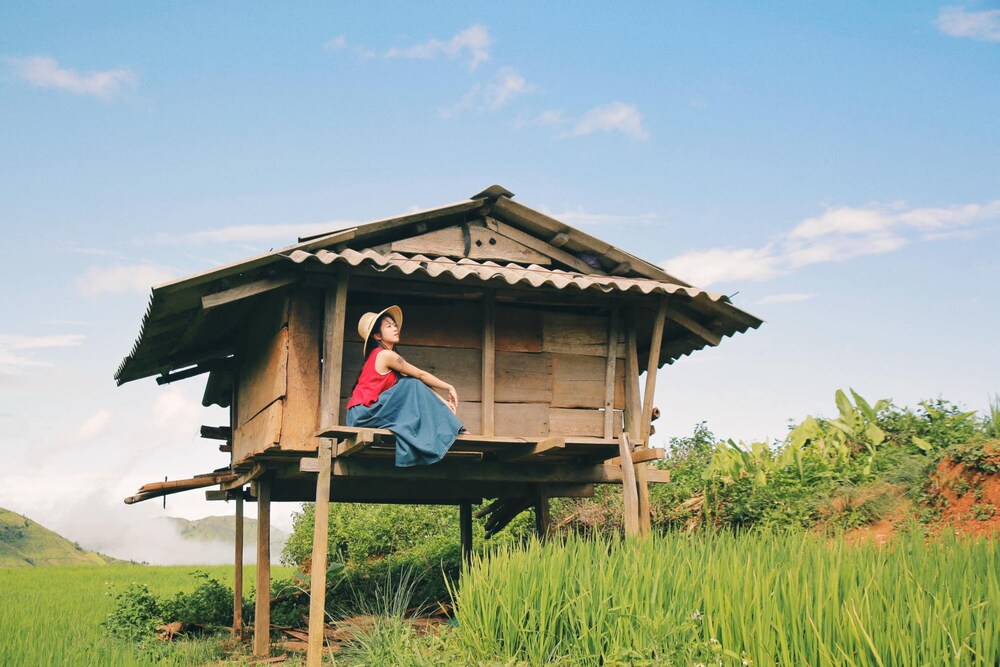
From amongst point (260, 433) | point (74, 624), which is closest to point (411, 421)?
point (260, 433)

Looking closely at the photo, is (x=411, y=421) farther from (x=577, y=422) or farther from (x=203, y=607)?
(x=203, y=607)

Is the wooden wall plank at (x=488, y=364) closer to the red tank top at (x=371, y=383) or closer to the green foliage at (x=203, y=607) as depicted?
the red tank top at (x=371, y=383)

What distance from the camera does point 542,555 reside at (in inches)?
277

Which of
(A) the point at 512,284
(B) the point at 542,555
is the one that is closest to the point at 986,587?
(B) the point at 542,555

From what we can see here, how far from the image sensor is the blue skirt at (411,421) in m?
7.70

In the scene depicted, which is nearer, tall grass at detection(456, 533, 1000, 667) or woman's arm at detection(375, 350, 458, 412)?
tall grass at detection(456, 533, 1000, 667)

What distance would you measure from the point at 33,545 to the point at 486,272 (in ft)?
75.9

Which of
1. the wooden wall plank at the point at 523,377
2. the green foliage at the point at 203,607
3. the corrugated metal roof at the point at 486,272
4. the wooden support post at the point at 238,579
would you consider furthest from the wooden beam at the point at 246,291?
the green foliage at the point at 203,607

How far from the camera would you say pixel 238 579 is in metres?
11.9

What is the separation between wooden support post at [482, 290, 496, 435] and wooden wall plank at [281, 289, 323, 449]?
1.54 m

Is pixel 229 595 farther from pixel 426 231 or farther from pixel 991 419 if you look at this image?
pixel 991 419

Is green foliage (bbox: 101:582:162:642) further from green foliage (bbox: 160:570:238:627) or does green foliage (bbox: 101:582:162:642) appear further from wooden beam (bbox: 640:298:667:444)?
wooden beam (bbox: 640:298:667:444)

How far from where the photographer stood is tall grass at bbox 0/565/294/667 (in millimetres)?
7594

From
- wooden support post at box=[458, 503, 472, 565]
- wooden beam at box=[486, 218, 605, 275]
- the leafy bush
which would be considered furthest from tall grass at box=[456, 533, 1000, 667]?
wooden support post at box=[458, 503, 472, 565]
